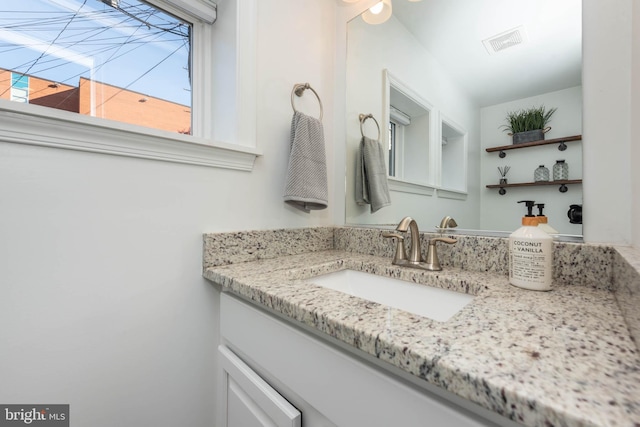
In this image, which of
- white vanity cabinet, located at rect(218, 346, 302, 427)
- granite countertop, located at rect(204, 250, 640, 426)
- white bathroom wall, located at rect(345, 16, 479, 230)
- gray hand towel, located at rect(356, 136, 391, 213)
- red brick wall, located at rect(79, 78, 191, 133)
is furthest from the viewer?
gray hand towel, located at rect(356, 136, 391, 213)

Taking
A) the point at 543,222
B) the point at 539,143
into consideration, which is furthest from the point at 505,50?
the point at 543,222

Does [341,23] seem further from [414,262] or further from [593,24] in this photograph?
[414,262]

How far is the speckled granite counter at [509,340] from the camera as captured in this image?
0.82 ft

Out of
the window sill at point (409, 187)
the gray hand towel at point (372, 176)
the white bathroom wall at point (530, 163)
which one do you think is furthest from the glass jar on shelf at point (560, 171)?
the gray hand towel at point (372, 176)

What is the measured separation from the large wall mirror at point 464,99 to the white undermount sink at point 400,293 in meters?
0.27

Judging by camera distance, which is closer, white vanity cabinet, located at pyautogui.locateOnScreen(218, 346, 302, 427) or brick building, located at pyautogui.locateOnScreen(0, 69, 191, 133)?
white vanity cabinet, located at pyautogui.locateOnScreen(218, 346, 302, 427)

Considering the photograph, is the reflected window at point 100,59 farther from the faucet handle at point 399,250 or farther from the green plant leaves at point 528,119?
the green plant leaves at point 528,119

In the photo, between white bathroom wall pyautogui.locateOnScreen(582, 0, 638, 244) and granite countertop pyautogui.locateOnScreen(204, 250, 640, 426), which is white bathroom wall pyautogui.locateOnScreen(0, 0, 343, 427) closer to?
granite countertop pyautogui.locateOnScreen(204, 250, 640, 426)

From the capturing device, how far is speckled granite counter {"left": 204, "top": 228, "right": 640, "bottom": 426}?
0.25 meters

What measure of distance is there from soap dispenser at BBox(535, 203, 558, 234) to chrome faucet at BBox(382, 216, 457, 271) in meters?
0.24

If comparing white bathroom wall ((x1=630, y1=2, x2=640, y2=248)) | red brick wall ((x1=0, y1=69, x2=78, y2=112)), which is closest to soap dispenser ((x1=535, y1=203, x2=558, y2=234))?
white bathroom wall ((x1=630, y1=2, x2=640, y2=248))

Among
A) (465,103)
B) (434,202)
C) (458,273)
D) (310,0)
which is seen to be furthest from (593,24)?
(310,0)

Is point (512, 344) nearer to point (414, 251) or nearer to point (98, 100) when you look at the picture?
point (414, 251)

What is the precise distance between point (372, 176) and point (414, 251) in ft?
1.39
